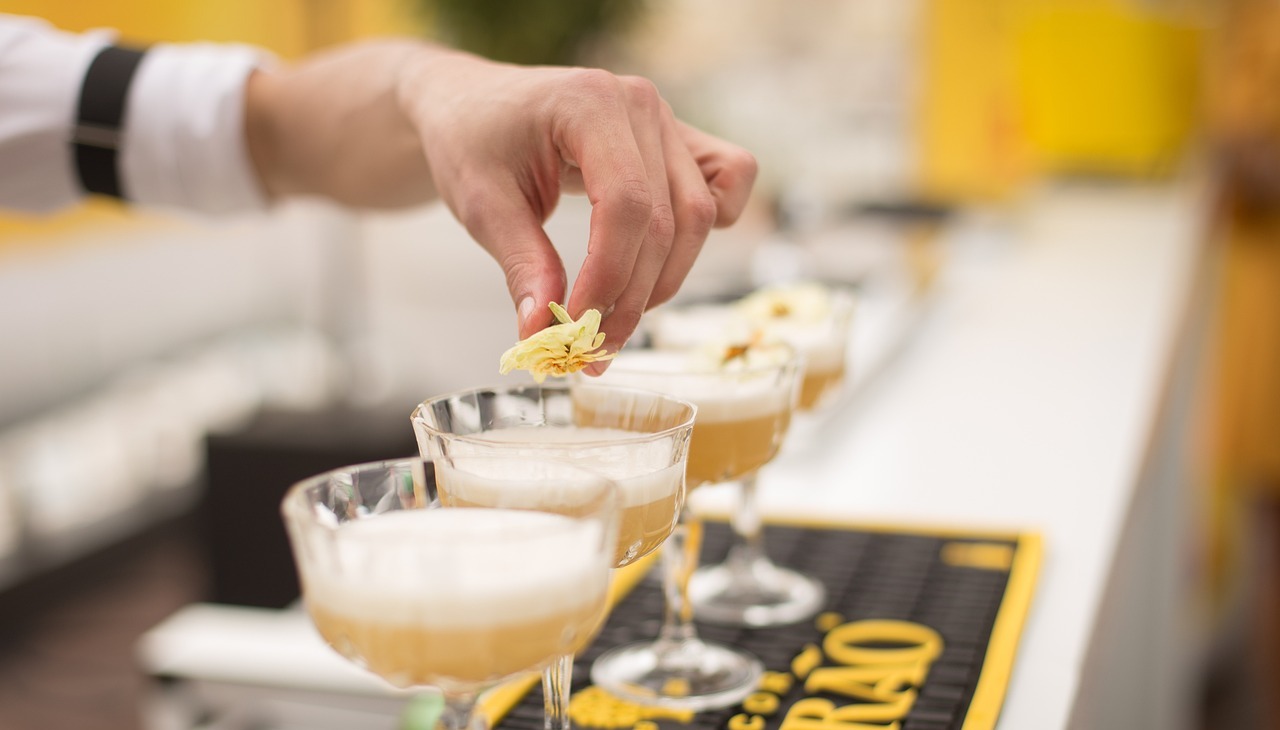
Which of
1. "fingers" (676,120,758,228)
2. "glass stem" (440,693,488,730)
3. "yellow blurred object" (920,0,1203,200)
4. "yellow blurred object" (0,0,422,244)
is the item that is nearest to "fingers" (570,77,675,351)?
"fingers" (676,120,758,228)

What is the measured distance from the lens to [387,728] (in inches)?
62.2

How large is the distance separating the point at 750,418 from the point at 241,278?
4.06 meters

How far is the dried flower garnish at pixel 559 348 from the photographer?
0.81m

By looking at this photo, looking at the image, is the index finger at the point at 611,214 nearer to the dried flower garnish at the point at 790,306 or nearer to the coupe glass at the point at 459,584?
the coupe glass at the point at 459,584

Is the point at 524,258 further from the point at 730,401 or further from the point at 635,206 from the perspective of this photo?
the point at 730,401

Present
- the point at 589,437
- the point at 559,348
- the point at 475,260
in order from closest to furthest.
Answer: the point at 559,348, the point at 589,437, the point at 475,260

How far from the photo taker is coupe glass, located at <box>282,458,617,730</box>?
→ 691 millimetres

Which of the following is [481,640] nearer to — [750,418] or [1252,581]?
[750,418]

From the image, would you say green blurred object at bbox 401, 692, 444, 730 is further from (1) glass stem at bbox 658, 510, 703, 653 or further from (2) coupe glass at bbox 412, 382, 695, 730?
(2) coupe glass at bbox 412, 382, 695, 730

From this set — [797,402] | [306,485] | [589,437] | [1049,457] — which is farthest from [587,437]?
[1049,457]

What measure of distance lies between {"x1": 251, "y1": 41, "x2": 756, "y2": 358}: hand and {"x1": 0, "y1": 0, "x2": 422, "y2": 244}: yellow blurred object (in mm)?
2615

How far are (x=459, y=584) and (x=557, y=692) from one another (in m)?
0.23

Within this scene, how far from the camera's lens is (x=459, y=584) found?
2.27 ft

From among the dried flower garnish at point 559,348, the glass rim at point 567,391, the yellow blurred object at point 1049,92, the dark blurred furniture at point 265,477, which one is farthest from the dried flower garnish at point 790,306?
the yellow blurred object at point 1049,92
